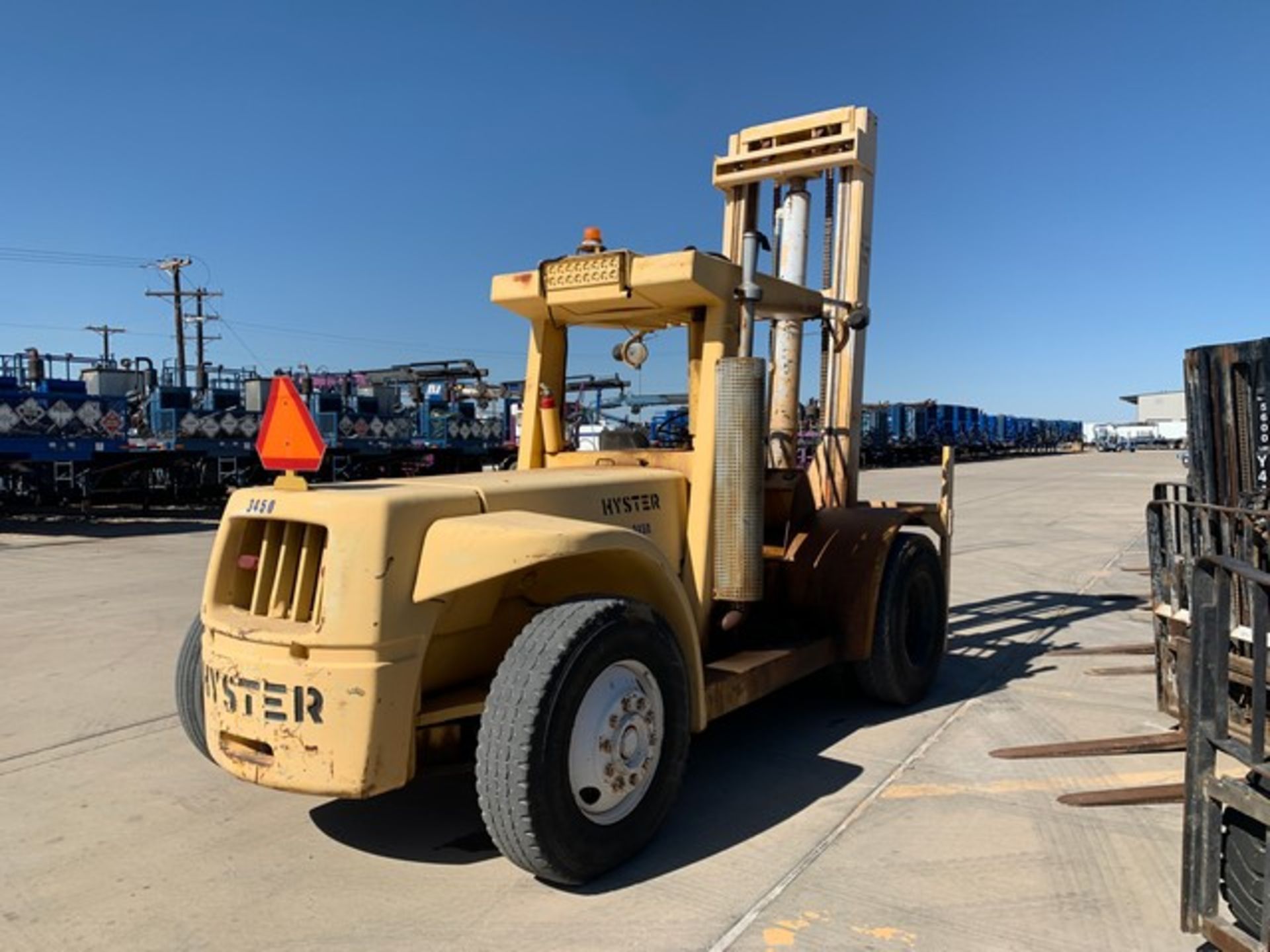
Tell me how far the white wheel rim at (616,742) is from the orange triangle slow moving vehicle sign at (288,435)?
1498 millimetres

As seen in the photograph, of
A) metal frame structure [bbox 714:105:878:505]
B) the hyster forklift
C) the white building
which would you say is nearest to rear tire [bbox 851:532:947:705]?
the hyster forklift

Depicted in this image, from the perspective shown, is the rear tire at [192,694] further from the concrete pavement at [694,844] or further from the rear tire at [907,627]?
the rear tire at [907,627]

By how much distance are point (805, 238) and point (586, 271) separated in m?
2.30

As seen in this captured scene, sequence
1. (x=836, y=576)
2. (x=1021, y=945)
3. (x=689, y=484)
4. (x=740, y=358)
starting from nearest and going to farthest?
1. (x=1021, y=945)
2. (x=740, y=358)
3. (x=689, y=484)
4. (x=836, y=576)

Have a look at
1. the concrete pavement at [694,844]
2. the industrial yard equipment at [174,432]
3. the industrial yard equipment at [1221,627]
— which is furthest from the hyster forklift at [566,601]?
the industrial yard equipment at [174,432]

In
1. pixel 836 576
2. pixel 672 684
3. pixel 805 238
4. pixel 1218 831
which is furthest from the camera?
pixel 805 238

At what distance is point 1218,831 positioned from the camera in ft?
9.00

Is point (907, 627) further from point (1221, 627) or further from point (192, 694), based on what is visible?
point (192, 694)

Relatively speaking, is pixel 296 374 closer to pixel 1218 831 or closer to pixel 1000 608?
pixel 1000 608

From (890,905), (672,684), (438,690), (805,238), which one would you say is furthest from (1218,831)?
(805,238)

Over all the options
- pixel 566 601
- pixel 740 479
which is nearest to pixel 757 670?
pixel 740 479

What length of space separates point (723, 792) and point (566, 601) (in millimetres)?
1397

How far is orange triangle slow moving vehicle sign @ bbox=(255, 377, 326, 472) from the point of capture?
3912mm

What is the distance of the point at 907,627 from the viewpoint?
5812 mm
